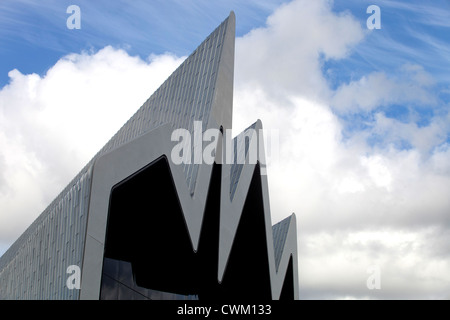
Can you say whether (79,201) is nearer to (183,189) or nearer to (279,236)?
(183,189)

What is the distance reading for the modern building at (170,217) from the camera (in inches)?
612

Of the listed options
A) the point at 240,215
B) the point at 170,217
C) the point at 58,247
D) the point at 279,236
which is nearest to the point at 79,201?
the point at 58,247

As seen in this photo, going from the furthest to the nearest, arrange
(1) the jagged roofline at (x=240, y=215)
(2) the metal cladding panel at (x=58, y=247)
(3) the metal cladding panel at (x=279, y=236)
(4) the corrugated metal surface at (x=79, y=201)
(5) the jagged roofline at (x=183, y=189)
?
1. (3) the metal cladding panel at (x=279, y=236)
2. (1) the jagged roofline at (x=240, y=215)
3. (4) the corrugated metal surface at (x=79, y=201)
4. (2) the metal cladding panel at (x=58, y=247)
5. (5) the jagged roofline at (x=183, y=189)

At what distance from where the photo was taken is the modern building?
51.0 feet

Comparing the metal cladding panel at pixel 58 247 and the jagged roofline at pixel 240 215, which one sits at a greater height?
the jagged roofline at pixel 240 215

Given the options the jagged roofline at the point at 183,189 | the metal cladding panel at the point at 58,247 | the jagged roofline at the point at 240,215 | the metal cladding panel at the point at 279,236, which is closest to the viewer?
the jagged roofline at the point at 183,189

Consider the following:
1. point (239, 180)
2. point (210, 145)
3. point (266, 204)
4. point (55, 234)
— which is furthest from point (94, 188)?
point (266, 204)

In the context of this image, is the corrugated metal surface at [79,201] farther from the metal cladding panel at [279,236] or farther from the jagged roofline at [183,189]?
the metal cladding panel at [279,236]

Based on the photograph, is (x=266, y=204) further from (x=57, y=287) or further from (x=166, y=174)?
(x=57, y=287)

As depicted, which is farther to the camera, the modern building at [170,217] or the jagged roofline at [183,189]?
the modern building at [170,217]

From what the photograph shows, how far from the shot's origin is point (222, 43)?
23422 mm

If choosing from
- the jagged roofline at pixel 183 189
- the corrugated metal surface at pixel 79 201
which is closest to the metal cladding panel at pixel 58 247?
the corrugated metal surface at pixel 79 201

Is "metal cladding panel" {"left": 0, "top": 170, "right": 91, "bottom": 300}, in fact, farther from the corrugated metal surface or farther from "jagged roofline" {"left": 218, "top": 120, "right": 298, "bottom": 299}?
"jagged roofline" {"left": 218, "top": 120, "right": 298, "bottom": 299}
